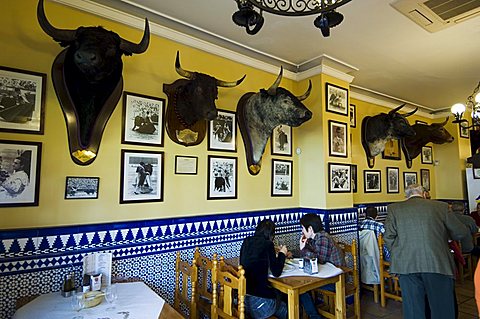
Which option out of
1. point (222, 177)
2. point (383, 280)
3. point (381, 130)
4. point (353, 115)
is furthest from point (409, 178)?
point (222, 177)

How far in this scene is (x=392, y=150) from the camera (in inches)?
208

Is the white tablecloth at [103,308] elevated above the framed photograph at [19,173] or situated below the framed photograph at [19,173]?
below

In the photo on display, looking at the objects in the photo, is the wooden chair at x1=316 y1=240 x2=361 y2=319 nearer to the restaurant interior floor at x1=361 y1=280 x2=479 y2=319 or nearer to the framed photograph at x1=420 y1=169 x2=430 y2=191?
the restaurant interior floor at x1=361 y1=280 x2=479 y2=319

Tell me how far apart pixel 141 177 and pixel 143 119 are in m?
0.52

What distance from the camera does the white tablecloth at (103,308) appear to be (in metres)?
1.66

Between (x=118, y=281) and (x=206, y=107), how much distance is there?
1567mm

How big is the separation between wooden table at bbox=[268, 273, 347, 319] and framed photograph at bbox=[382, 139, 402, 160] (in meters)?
3.11

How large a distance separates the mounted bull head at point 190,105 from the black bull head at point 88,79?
0.49m

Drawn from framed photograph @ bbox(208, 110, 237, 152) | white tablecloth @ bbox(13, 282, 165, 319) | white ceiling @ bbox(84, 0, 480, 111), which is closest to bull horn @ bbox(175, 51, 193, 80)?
white ceiling @ bbox(84, 0, 480, 111)

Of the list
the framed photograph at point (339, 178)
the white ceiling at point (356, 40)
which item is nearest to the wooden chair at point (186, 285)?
the framed photograph at point (339, 178)

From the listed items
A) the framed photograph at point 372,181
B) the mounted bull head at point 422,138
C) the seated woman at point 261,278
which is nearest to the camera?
the seated woman at point 261,278

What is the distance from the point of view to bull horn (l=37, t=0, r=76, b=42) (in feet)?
6.28

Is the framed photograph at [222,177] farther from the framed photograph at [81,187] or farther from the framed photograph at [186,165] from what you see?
the framed photograph at [81,187]

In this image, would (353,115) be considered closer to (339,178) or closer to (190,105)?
(339,178)
